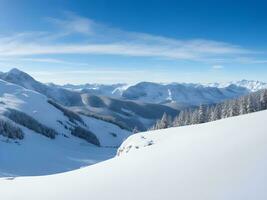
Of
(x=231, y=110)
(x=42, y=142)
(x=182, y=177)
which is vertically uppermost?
(x=231, y=110)

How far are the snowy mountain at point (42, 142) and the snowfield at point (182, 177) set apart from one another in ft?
208

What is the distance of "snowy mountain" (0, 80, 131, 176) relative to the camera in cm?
9475

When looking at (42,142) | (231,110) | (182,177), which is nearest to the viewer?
(182,177)

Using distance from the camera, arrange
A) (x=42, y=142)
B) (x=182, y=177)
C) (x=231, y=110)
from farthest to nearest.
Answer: (x=42, y=142) < (x=231, y=110) < (x=182, y=177)

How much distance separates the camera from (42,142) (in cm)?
13000

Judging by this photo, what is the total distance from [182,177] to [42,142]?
121 m

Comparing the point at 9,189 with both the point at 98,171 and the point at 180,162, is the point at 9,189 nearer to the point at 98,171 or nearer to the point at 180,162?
the point at 98,171

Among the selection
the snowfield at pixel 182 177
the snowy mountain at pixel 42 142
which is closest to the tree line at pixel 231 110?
the snowy mountain at pixel 42 142

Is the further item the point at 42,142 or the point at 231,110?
the point at 42,142

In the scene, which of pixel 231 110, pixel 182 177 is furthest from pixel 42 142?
pixel 182 177

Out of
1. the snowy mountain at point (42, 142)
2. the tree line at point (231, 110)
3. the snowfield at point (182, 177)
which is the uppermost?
the tree line at point (231, 110)

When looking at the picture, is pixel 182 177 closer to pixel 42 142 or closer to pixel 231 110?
pixel 231 110

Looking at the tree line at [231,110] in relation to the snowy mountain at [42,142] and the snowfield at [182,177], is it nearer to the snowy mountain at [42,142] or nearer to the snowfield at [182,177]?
the snowy mountain at [42,142]

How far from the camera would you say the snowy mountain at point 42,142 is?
94.8m
